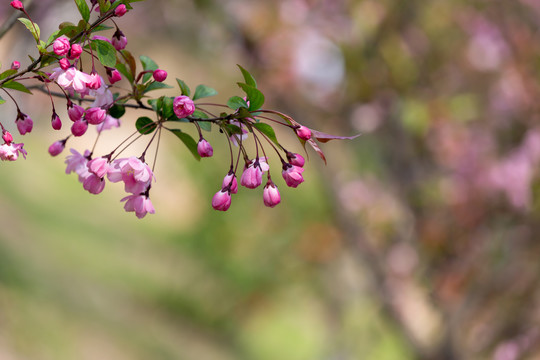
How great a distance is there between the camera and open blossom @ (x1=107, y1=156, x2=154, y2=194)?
2.13ft

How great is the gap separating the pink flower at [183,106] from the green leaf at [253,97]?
0.07 m

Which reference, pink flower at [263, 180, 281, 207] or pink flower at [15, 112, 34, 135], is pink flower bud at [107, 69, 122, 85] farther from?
pink flower at [263, 180, 281, 207]

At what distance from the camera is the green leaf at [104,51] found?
0.62 m

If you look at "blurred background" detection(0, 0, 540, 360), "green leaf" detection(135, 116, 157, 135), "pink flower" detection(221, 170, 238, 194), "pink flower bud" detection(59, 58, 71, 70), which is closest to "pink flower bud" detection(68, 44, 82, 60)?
"pink flower bud" detection(59, 58, 71, 70)

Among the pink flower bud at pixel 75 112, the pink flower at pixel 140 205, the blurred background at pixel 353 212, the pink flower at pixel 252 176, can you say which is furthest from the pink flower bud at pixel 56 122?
the blurred background at pixel 353 212

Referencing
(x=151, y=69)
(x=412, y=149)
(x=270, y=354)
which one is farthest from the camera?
(x=270, y=354)

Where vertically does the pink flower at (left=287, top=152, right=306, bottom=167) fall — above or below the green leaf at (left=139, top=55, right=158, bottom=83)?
below

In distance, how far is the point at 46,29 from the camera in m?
2.17

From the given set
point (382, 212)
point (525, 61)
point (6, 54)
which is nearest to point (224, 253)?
point (382, 212)

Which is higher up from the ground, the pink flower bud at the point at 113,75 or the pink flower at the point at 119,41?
the pink flower at the point at 119,41

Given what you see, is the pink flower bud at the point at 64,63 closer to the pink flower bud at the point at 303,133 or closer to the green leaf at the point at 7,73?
the green leaf at the point at 7,73

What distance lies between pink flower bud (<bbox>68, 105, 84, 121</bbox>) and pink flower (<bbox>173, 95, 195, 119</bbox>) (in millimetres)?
131

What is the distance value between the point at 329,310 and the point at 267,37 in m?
2.01

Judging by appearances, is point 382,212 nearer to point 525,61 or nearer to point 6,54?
point 525,61
